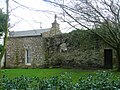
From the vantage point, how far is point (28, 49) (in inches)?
953

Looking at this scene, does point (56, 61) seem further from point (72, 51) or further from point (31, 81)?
point (31, 81)

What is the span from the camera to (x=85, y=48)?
21375 mm

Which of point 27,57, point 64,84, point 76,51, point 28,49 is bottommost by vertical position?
point 64,84

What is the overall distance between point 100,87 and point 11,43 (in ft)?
72.1

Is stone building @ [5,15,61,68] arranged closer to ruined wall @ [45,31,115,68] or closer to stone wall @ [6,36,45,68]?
stone wall @ [6,36,45,68]

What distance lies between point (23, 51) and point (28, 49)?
0.53m

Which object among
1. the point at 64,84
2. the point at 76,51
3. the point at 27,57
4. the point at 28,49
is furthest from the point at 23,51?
the point at 64,84

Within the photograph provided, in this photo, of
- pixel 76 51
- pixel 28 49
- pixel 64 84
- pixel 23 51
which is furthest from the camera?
pixel 23 51

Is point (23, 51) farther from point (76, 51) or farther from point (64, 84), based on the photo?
point (64, 84)

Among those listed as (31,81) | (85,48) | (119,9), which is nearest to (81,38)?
(85,48)

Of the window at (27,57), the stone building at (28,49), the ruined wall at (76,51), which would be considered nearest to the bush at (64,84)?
the ruined wall at (76,51)

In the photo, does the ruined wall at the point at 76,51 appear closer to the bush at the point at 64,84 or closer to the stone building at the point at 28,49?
the stone building at the point at 28,49

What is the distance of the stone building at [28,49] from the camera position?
924 inches

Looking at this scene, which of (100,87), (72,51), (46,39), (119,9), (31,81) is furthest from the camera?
(46,39)
